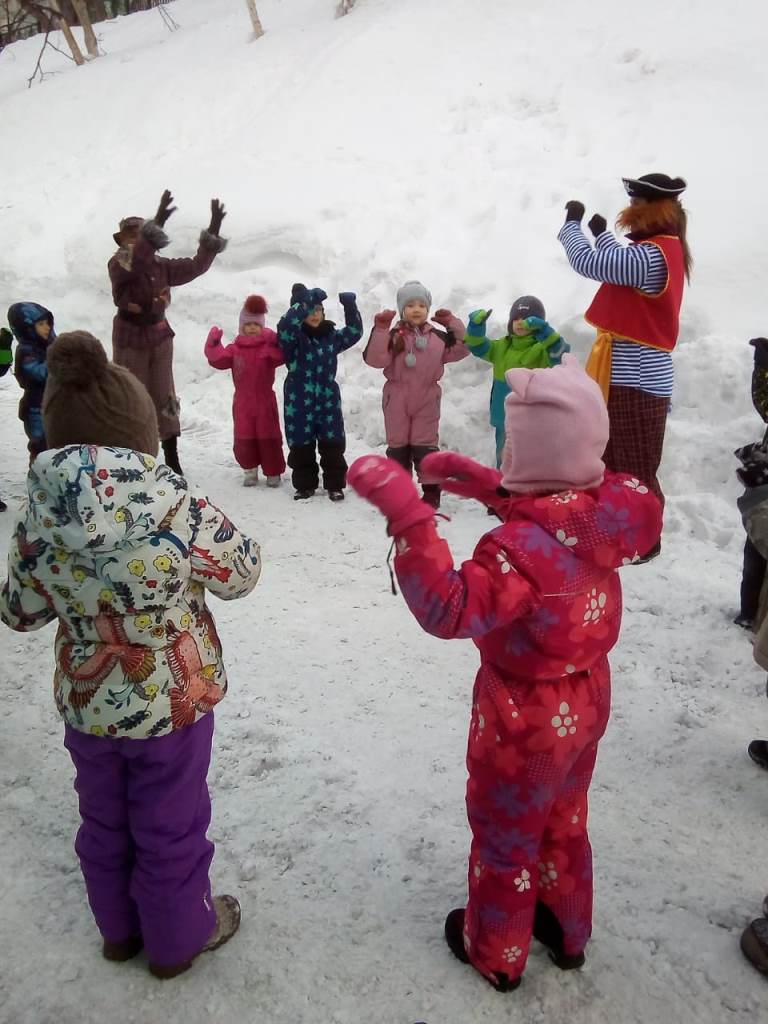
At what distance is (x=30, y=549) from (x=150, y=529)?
323 millimetres

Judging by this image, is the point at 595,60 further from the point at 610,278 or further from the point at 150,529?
the point at 150,529

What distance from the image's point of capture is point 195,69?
1315cm

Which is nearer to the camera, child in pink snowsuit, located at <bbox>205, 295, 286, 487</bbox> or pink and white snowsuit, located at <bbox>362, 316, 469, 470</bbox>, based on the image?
pink and white snowsuit, located at <bbox>362, 316, 469, 470</bbox>

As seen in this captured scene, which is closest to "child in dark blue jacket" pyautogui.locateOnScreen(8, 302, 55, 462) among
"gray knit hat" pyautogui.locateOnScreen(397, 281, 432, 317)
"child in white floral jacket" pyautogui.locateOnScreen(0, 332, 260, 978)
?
"gray knit hat" pyautogui.locateOnScreen(397, 281, 432, 317)

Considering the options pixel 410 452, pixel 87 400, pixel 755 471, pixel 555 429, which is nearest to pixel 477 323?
pixel 410 452

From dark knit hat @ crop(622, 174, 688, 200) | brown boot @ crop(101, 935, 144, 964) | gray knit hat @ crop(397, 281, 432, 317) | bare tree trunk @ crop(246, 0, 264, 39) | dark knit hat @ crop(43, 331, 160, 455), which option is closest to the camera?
dark knit hat @ crop(43, 331, 160, 455)

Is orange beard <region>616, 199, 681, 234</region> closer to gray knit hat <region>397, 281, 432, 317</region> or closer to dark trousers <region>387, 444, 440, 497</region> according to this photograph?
gray knit hat <region>397, 281, 432, 317</region>

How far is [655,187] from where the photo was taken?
384cm

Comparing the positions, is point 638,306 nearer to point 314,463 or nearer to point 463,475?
point 463,475

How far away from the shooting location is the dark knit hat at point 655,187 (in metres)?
3.85

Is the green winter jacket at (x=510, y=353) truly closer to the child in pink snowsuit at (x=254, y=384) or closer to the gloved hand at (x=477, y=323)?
the gloved hand at (x=477, y=323)

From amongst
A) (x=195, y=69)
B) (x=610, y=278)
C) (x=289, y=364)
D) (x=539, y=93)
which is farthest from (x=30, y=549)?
(x=195, y=69)

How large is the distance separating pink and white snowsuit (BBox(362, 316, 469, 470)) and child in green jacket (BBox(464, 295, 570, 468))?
0.34m

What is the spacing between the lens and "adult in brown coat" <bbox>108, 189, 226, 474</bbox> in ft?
19.3
